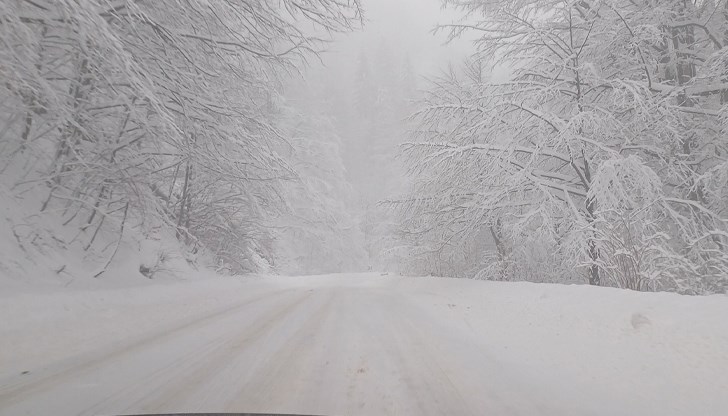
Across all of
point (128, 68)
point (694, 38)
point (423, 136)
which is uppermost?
point (694, 38)

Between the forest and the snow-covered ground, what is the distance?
1.67 metres

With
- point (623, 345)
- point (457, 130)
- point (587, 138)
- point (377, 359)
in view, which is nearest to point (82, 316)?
point (377, 359)

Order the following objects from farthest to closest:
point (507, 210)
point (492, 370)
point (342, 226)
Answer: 1. point (342, 226)
2. point (507, 210)
3. point (492, 370)

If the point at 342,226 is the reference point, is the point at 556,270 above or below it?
below

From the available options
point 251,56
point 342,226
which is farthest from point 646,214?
point 342,226

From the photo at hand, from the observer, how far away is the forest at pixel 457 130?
5164 millimetres

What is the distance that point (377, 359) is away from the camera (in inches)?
131

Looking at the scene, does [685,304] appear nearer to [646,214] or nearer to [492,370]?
[492,370]

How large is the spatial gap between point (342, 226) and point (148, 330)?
27.3 m

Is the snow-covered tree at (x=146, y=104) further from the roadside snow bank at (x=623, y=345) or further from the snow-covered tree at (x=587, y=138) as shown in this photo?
the roadside snow bank at (x=623, y=345)

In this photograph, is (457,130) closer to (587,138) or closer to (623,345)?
(587,138)

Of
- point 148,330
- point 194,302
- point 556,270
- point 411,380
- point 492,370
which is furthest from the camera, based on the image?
point 556,270

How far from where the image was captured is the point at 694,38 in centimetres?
861

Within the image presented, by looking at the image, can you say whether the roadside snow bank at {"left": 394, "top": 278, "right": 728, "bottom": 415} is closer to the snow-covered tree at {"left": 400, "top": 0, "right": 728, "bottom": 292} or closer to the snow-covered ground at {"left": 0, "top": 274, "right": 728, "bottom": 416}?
the snow-covered ground at {"left": 0, "top": 274, "right": 728, "bottom": 416}
